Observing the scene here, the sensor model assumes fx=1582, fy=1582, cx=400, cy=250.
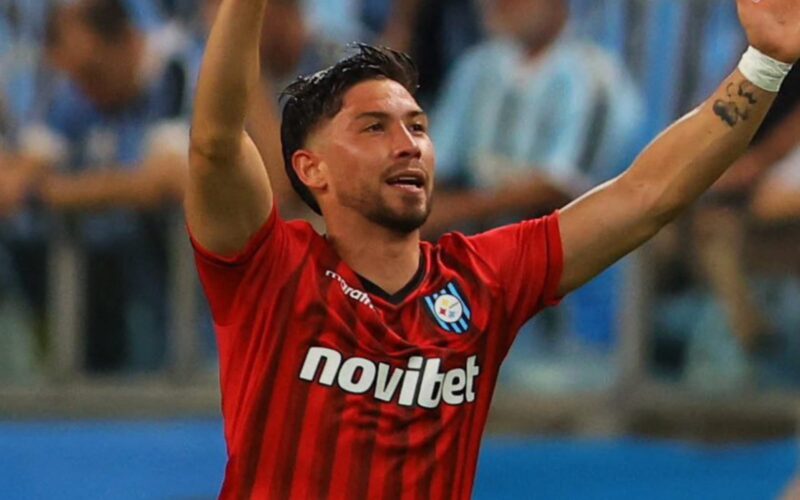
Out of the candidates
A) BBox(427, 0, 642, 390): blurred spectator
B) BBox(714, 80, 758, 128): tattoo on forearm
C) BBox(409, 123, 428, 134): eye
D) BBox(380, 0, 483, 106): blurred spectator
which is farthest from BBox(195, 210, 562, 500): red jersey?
BBox(380, 0, 483, 106): blurred spectator

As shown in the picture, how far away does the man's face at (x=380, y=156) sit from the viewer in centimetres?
336

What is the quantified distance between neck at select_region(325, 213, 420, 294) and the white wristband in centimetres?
81

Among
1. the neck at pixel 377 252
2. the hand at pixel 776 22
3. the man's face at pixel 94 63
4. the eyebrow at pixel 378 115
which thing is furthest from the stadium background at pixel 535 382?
the hand at pixel 776 22

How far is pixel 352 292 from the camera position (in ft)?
11.1

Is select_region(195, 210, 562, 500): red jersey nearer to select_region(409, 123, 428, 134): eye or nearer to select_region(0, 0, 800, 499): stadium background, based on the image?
select_region(409, 123, 428, 134): eye

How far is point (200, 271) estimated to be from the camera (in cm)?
329

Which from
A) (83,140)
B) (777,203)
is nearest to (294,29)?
(83,140)

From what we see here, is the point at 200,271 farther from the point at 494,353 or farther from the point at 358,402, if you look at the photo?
the point at 494,353

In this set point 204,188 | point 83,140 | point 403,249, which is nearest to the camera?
point 204,188

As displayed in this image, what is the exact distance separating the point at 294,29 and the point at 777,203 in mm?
2788

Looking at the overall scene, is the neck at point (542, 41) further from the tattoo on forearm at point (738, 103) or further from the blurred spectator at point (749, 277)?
the tattoo on forearm at point (738, 103)

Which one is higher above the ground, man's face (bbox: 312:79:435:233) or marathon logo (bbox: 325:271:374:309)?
man's face (bbox: 312:79:435:233)

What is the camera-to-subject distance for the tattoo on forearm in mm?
3447

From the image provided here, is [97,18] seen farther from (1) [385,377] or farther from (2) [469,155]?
(1) [385,377]
